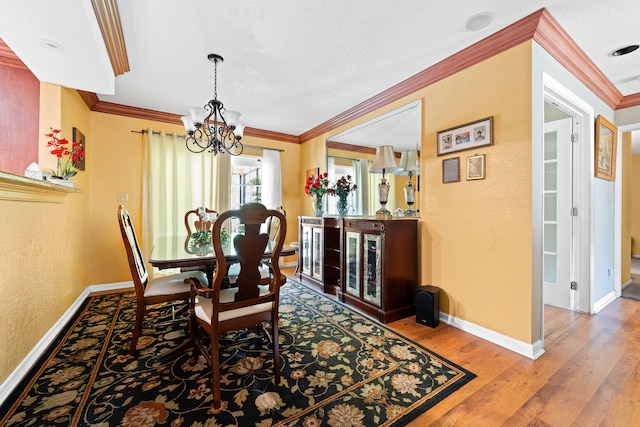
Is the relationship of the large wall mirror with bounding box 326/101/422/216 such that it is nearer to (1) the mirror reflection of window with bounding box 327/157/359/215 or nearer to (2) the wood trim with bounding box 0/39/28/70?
(1) the mirror reflection of window with bounding box 327/157/359/215

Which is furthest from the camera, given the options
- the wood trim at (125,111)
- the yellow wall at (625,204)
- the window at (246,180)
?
the window at (246,180)

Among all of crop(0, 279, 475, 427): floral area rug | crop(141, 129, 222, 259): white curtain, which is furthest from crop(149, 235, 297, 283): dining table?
crop(141, 129, 222, 259): white curtain

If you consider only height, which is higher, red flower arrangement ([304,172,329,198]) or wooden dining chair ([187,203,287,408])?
red flower arrangement ([304,172,329,198])

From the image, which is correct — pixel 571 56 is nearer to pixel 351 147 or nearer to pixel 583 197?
pixel 583 197

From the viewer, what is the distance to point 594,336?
7.64 feet

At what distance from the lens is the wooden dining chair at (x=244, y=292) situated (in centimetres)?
149

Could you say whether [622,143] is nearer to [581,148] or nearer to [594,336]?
[581,148]

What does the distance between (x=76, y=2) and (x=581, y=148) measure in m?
4.35

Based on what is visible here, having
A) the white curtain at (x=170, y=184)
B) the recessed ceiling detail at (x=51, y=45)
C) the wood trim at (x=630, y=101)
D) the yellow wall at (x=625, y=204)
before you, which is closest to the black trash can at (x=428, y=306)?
the yellow wall at (x=625, y=204)

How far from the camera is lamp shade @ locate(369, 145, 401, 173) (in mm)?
3127

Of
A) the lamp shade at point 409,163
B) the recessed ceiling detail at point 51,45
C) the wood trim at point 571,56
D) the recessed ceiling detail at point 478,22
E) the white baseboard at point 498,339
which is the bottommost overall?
the white baseboard at point 498,339

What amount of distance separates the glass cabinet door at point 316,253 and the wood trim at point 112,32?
2731 millimetres

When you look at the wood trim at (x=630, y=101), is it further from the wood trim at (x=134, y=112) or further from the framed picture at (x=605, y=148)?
the wood trim at (x=134, y=112)

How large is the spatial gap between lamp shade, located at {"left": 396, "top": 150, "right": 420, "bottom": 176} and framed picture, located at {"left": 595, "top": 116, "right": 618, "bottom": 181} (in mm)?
1866
